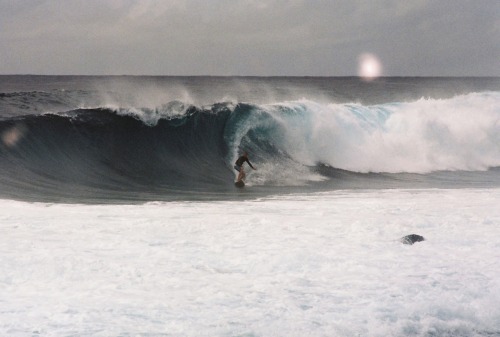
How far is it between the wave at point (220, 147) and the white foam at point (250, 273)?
216 inches

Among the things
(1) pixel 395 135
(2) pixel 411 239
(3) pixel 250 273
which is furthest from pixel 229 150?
(3) pixel 250 273

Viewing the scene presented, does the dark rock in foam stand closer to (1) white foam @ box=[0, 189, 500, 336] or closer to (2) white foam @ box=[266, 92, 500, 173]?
(1) white foam @ box=[0, 189, 500, 336]

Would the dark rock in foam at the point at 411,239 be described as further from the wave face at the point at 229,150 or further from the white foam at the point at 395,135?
the white foam at the point at 395,135

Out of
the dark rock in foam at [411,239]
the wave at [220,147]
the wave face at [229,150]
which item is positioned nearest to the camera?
the dark rock in foam at [411,239]

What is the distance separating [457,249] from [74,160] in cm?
1338

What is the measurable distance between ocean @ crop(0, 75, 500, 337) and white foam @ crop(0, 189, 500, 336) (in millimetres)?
24

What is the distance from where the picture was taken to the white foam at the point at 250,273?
537 cm

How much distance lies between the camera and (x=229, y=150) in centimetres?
1997

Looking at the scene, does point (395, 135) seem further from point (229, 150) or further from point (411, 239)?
point (411, 239)

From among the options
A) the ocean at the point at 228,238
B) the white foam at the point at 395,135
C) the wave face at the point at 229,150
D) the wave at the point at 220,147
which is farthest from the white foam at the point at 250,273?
the white foam at the point at 395,135

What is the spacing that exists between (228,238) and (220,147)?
11991mm

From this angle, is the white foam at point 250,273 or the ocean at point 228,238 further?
the ocean at point 228,238

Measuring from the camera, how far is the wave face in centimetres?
1562

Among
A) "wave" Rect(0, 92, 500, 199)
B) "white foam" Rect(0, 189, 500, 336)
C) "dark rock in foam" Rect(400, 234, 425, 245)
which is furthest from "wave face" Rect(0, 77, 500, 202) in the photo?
"dark rock in foam" Rect(400, 234, 425, 245)
